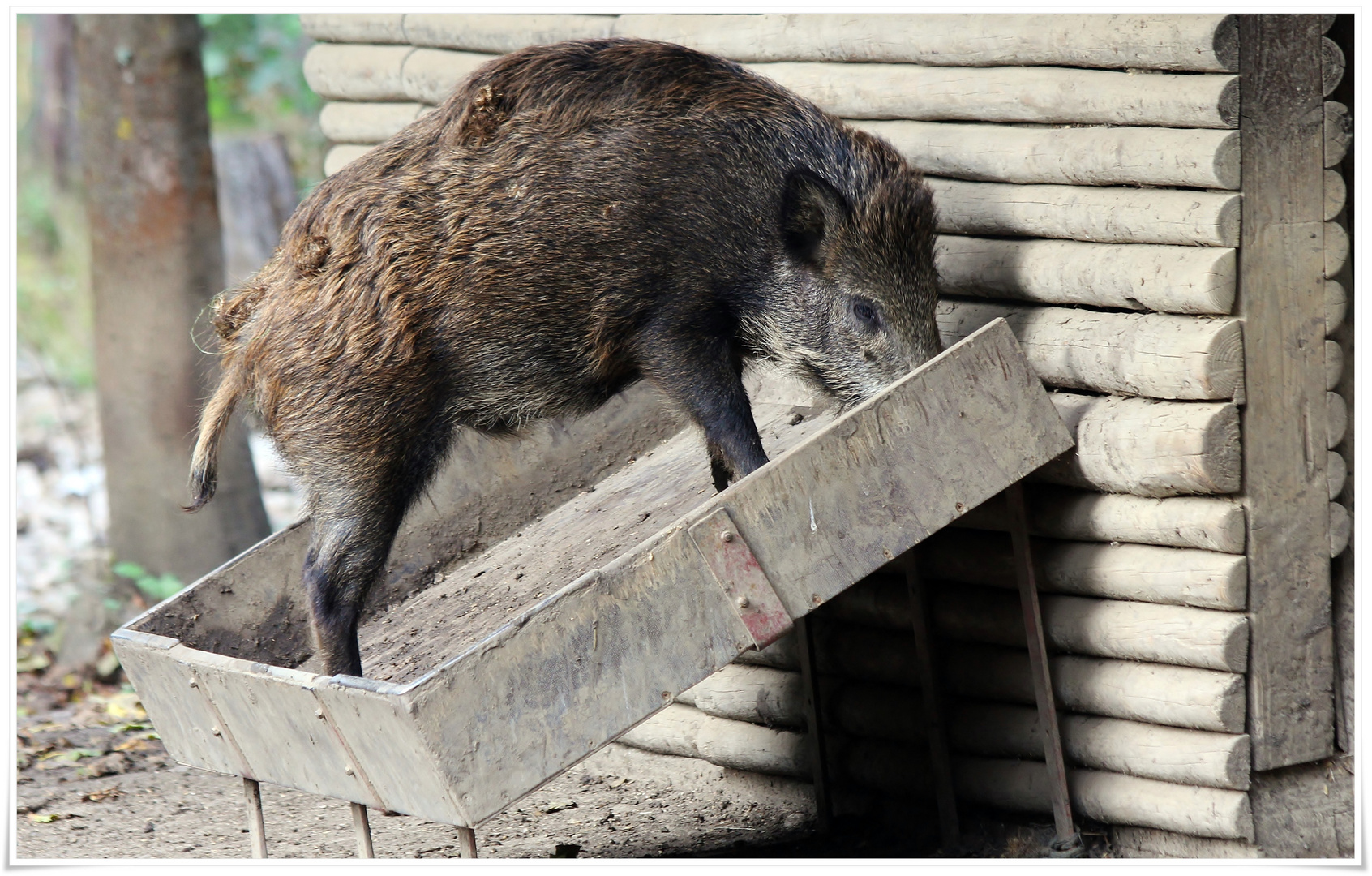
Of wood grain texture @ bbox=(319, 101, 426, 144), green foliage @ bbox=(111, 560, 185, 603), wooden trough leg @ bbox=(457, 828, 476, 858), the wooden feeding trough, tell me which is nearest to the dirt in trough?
the wooden feeding trough

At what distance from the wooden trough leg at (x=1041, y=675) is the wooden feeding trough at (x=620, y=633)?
375 mm

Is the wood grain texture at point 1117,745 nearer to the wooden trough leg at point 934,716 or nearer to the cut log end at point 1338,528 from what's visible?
the wooden trough leg at point 934,716

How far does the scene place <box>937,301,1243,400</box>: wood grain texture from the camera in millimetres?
3873

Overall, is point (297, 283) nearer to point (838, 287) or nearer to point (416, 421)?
point (416, 421)

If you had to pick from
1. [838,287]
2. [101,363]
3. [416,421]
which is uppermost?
[101,363]

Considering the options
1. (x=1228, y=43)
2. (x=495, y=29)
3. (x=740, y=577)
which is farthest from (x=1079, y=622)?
(x=495, y=29)

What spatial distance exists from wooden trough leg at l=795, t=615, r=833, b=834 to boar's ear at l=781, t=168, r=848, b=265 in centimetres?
125

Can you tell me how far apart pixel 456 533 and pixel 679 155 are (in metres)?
1.75

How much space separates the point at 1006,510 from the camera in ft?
14.3

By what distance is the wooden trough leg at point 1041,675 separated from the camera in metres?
4.16

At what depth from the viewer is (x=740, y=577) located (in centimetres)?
343

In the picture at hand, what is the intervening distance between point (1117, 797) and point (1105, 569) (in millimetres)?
698

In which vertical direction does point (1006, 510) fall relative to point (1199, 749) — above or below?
above
